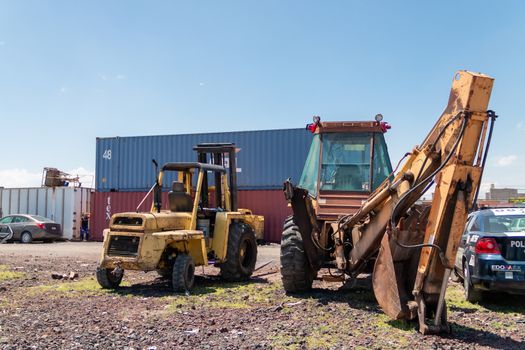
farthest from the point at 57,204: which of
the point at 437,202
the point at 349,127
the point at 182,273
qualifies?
the point at 437,202

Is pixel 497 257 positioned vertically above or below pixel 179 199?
below

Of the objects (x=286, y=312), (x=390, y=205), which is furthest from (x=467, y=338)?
(x=286, y=312)

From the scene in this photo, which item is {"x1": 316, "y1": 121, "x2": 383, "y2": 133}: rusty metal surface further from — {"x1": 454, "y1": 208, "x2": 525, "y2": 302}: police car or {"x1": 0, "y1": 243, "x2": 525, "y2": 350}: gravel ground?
{"x1": 0, "y1": 243, "x2": 525, "y2": 350}: gravel ground

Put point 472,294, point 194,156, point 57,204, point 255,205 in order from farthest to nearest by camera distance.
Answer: point 57,204
point 194,156
point 255,205
point 472,294

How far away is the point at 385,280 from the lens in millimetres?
5719

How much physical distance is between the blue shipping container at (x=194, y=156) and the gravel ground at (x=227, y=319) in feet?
43.8

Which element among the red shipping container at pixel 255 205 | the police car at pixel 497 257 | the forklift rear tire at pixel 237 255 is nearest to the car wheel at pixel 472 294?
the police car at pixel 497 257

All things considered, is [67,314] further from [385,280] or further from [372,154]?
[372,154]

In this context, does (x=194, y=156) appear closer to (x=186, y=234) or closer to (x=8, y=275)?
(x=8, y=275)

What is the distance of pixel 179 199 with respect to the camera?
9.79 meters

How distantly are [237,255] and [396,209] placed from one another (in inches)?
183

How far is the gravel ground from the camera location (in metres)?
5.28

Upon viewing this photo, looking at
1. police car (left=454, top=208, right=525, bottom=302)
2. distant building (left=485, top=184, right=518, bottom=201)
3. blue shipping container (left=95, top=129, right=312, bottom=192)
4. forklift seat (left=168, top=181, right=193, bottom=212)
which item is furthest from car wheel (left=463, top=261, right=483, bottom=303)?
distant building (left=485, top=184, right=518, bottom=201)

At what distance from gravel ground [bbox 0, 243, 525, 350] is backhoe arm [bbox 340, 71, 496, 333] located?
0.40 m
